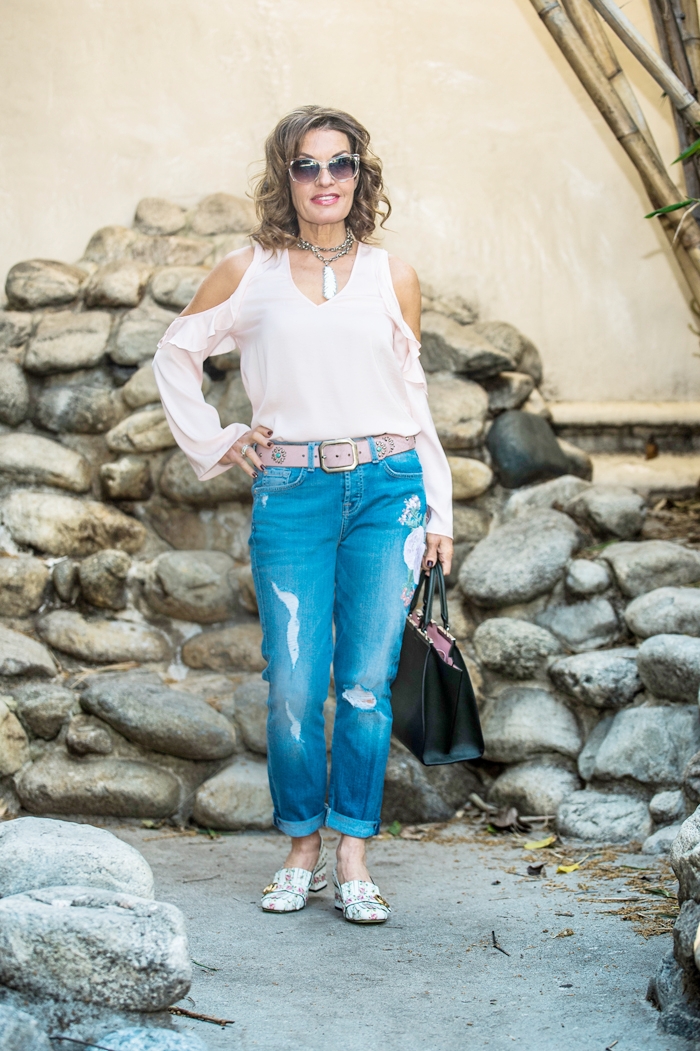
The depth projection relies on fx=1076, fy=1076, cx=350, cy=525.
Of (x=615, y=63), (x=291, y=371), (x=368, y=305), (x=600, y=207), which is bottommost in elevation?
(x=291, y=371)

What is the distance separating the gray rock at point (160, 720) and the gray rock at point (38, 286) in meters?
1.77

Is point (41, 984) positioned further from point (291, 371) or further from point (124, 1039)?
point (291, 371)

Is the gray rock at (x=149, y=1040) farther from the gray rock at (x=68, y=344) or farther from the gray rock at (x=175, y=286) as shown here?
the gray rock at (x=175, y=286)

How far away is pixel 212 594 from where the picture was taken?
400cm

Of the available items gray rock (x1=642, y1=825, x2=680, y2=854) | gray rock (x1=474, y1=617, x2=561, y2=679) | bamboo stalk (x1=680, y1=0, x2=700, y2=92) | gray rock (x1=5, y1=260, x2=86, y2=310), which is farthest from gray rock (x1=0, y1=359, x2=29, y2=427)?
gray rock (x1=642, y1=825, x2=680, y2=854)

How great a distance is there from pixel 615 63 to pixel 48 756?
3.07 m

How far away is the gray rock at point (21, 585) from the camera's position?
387 cm

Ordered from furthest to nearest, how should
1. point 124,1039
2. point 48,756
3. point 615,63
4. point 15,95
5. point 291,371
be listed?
point 15,95 → point 615,63 → point 48,756 → point 291,371 → point 124,1039

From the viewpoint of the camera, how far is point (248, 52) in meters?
4.70

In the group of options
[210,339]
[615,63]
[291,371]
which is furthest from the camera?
[615,63]

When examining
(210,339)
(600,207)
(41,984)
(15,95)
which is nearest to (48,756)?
(210,339)

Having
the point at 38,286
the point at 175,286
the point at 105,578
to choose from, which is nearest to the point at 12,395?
the point at 38,286

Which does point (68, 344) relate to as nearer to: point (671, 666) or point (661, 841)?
point (671, 666)

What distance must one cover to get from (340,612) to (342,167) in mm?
1060
